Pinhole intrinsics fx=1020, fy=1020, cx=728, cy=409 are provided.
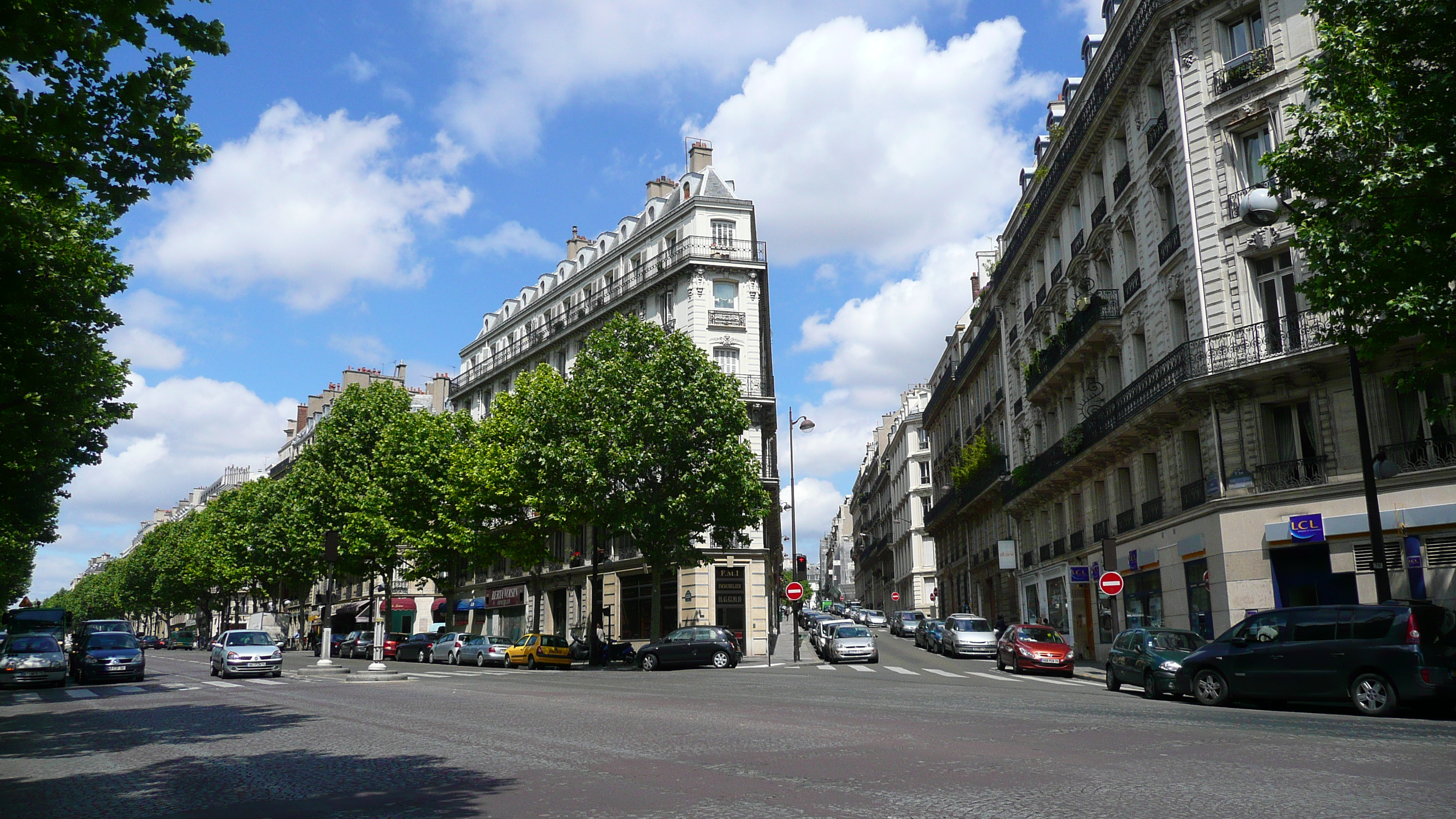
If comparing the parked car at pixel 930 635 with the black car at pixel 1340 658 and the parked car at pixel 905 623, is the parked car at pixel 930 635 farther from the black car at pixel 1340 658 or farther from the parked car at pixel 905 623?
the black car at pixel 1340 658

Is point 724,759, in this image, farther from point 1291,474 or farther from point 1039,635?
point 1039,635

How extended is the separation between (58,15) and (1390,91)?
1597 centimetres

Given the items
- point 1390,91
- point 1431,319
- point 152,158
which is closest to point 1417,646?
point 1431,319

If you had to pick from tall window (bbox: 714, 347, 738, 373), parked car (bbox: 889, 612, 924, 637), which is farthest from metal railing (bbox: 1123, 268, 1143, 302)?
parked car (bbox: 889, 612, 924, 637)

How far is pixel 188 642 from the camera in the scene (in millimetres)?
75625

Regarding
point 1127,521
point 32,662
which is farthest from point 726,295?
point 32,662

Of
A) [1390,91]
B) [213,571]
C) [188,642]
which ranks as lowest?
[188,642]

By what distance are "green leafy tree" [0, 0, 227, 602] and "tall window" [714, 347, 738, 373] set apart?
2412cm

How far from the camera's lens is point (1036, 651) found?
92.1ft

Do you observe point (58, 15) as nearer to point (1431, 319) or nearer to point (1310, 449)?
point (1431, 319)

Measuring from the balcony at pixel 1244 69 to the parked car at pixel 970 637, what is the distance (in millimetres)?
19913

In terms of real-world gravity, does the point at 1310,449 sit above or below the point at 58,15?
below

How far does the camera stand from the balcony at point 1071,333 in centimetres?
3070

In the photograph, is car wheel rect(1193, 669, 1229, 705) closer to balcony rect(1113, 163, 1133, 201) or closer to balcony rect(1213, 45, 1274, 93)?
balcony rect(1213, 45, 1274, 93)
